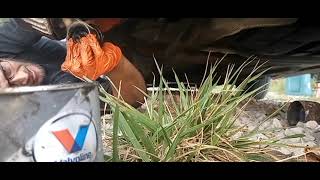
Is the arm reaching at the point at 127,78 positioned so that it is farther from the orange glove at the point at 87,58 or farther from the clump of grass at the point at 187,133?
the clump of grass at the point at 187,133

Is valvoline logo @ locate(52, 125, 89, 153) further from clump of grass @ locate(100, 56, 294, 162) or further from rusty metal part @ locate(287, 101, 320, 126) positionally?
rusty metal part @ locate(287, 101, 320, 126)

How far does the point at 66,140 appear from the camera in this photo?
61cm

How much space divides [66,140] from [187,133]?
1.61 ft

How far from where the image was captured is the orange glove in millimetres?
1763

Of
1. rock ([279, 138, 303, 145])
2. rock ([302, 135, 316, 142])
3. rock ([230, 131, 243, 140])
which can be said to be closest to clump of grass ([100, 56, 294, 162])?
rock ([230, 131, 243, 140])

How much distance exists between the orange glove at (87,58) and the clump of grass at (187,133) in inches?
21.7

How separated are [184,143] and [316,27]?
1030 mm

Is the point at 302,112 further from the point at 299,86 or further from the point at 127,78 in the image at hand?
the point at 299,86

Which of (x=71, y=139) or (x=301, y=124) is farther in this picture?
(x=301, y=124)

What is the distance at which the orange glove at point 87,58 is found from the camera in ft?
5.78

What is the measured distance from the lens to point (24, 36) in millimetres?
1836

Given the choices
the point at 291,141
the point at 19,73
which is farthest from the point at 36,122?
the point at 19,73

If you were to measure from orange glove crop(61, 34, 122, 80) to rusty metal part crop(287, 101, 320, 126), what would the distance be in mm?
873
